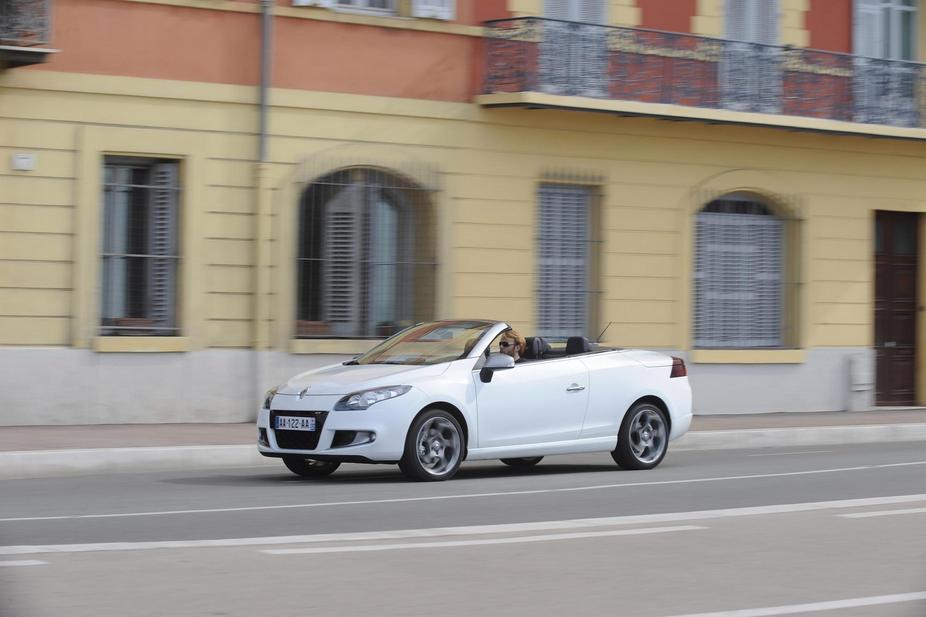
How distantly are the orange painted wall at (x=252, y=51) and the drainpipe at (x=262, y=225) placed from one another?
0.13 meters

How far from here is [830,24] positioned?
2430cm

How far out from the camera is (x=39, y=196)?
707 inches

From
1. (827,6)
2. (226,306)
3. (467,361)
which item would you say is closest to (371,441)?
(467,361)

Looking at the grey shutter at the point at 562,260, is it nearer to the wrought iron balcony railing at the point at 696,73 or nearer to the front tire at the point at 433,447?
the wrought iron balcony railing at the point at 696,73

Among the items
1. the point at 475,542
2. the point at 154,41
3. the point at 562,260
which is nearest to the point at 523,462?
the point at 475,542

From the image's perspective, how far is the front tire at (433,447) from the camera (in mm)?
12734

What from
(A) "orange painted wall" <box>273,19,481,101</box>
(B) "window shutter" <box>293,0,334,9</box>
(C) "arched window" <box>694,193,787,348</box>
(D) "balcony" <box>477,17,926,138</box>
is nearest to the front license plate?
(A) "orange painted wall" <box>273,19,481,101</box>

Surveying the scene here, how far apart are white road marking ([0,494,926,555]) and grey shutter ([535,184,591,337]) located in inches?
391

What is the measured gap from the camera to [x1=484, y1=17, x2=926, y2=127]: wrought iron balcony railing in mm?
20875

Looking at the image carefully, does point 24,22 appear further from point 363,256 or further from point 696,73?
point 696,73

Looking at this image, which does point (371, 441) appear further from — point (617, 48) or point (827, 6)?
point (827, 6)

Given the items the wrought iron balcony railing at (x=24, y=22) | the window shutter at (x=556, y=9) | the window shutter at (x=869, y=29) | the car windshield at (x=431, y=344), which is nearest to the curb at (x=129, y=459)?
the car windshield at (x=431, y=344)

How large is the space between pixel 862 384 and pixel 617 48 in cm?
680

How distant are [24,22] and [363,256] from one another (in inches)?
205
